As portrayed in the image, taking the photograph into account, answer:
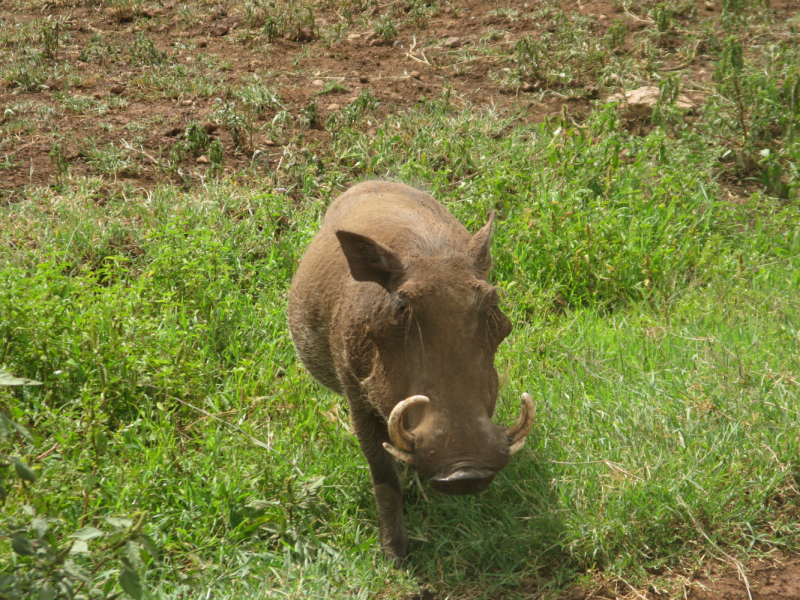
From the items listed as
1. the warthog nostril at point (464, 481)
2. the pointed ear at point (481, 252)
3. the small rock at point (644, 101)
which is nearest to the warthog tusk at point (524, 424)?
the warthog nostril at point (464, 481)

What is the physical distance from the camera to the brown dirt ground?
231 inches

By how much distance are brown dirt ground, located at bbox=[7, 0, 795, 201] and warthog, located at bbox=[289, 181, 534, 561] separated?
298 centimetres

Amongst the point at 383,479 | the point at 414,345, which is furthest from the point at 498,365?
the point at 414,345

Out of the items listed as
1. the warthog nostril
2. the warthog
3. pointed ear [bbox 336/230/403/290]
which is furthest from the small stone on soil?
the warthog nostril

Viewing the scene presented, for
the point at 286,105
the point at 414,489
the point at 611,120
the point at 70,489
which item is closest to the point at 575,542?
the point at 414,489

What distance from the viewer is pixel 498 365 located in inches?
157

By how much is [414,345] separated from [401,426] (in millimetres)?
289

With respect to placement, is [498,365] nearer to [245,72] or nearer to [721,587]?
[721,587]

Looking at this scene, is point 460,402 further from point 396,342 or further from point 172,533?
point 172,533

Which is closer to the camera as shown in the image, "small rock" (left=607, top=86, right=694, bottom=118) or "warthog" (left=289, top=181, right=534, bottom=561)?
"warthog" (left=289, top=181, right=534, bottom=561)

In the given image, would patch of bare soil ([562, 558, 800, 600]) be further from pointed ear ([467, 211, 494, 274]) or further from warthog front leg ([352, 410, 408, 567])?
pointed ear ([467, 211, 494, 274])

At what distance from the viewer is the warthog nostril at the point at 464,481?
229 cm

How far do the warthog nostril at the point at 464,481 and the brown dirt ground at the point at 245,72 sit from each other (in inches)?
153

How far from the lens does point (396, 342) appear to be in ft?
8.52
